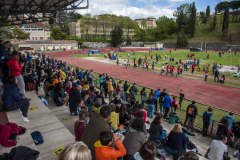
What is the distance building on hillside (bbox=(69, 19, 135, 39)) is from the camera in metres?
101

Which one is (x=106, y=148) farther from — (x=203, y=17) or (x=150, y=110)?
(x=203, y=17)

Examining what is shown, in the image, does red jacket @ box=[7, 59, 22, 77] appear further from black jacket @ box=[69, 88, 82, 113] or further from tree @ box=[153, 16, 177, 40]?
tree @ box=[153, 16, 177, 40]

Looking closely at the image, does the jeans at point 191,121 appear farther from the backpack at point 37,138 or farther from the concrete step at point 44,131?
the backpack at point 37,138

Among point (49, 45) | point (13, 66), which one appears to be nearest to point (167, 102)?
point (13, 66)

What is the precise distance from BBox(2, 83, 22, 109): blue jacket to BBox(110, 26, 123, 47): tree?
78.8 metres

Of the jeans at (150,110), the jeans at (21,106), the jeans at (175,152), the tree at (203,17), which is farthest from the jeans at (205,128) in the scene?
the tree at (203,17)

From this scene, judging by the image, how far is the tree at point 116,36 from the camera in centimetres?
8338

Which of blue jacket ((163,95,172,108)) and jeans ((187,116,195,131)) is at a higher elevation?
blue jacket ((163,95,172,108))

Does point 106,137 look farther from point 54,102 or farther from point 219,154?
point 54,102

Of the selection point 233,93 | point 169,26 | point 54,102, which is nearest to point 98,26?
point 169,26

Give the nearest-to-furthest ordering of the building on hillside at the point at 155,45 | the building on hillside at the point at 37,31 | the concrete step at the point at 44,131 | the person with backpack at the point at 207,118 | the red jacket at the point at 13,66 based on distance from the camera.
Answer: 1. the concrete step at the point at 44,131
2. the red jacket at the point at 13,66
3. the person with backpack at the point at 207,118
4. the building on hillside at the point at 37,31
5. the building on hillside at the point at 155,45

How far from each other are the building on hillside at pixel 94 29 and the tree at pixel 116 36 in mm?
15865

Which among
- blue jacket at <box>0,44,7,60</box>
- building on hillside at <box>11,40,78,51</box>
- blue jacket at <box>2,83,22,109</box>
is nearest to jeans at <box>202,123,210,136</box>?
blue jacket at <box>2,83,22,109</box>

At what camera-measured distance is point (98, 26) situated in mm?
107562
